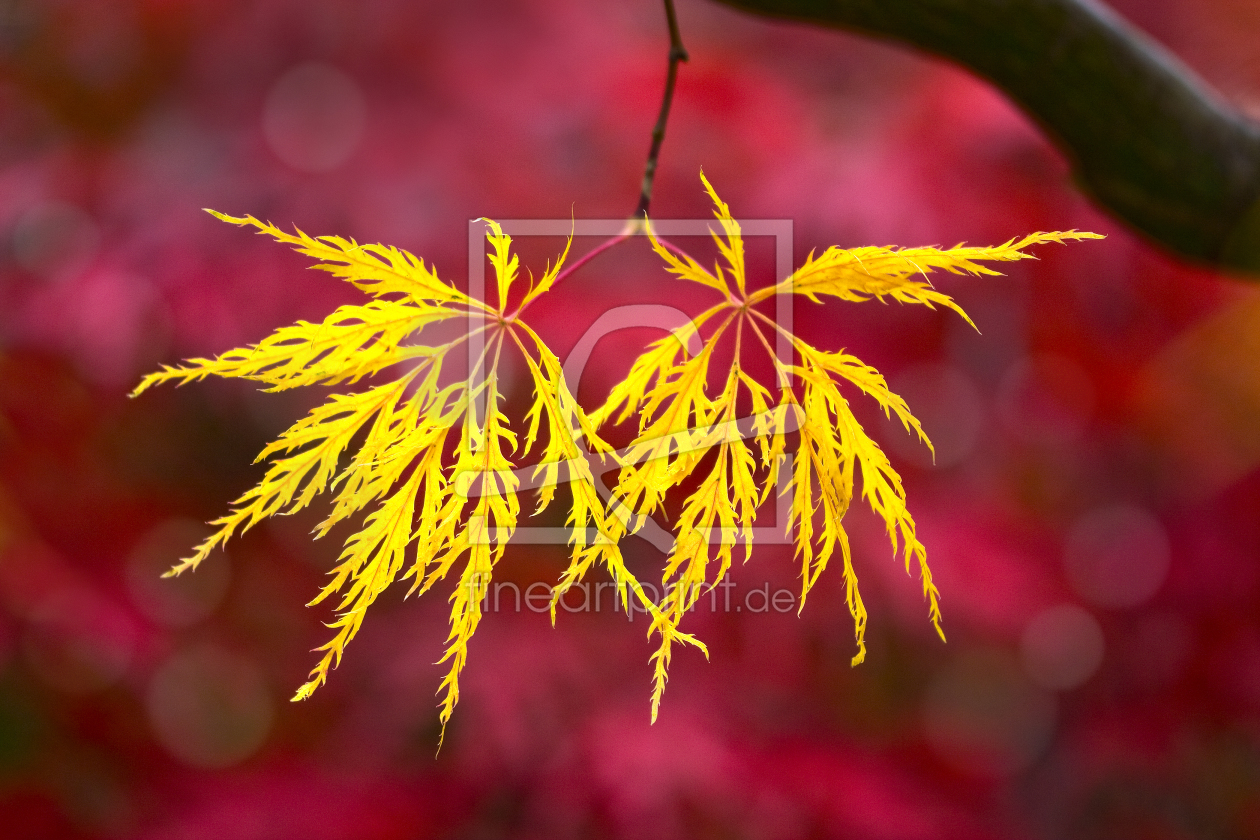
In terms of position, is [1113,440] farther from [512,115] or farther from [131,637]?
[131,637]

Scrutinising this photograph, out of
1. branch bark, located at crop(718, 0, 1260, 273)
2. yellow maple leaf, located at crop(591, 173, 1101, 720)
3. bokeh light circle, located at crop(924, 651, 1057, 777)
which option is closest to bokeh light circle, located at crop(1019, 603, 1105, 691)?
bokeh light circle, located at crop(924, 651, 1057, 777)

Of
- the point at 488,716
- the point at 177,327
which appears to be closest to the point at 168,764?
the point at 488,716

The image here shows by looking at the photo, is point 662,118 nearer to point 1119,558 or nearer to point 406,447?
point 406,447

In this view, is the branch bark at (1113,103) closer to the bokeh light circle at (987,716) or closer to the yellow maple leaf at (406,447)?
the yellow maple leaf at (406,447)

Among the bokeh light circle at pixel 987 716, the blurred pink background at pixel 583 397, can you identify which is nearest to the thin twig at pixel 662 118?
the blurred pink background at pixel 583 397

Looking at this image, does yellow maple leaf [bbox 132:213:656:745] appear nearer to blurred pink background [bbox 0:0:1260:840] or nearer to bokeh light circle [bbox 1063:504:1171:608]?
blurred pink background [bbox 0:0:1260:840]

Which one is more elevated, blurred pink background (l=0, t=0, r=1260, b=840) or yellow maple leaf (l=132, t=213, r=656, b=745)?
yellow maple leaf (l=132, t=213, r=656, b=745)

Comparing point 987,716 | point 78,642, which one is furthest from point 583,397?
point 987,716

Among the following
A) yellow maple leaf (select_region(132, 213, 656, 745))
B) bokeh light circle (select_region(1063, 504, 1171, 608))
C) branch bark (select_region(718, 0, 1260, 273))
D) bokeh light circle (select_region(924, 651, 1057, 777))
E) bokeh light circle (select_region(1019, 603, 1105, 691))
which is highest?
branch bark (select_region(718, 0, 1260, 273))
